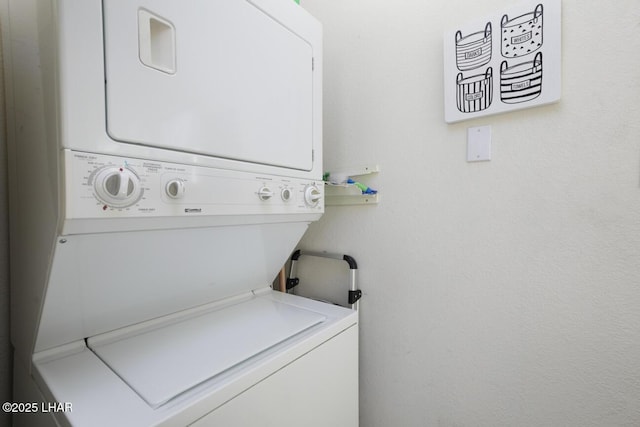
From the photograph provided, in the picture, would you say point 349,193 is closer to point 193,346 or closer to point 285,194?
point 285,194

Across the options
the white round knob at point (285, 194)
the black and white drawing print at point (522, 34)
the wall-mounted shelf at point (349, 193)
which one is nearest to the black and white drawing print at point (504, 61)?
the black and white drawing print at point (522, 34)

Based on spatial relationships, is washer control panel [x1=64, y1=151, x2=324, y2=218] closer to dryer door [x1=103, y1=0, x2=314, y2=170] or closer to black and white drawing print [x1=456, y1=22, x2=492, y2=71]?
dryer door [x1=103, y1=0, x2=314, y2=170]

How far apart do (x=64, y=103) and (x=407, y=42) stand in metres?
1.40

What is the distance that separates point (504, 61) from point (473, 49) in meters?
0.14

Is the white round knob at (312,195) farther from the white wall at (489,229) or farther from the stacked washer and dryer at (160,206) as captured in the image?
the white wall at (489,229)

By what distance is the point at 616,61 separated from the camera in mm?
925

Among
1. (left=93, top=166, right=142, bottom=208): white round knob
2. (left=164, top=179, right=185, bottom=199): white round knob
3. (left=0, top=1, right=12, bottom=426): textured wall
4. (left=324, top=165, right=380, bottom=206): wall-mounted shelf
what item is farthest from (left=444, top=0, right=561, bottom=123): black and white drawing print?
(left=0, top=1, right=12, bottom=426): textured wall

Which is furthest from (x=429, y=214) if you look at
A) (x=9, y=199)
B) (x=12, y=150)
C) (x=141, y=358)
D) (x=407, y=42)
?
(x=9, y=199)

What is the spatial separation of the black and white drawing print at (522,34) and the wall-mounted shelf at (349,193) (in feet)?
2.35

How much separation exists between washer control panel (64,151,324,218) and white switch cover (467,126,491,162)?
2.67 ft

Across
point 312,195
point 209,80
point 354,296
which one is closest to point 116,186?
point 209,80

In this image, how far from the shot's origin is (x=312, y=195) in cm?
127

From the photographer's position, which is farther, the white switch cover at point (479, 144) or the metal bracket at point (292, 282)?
the metal bracket at point (292, 282)

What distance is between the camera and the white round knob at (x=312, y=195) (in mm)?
1244
